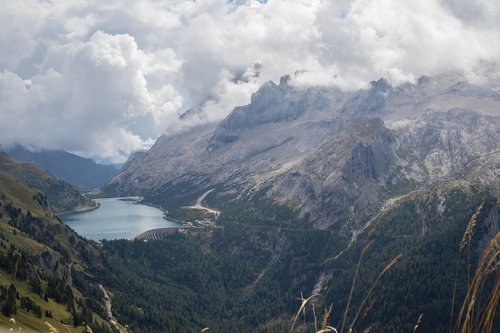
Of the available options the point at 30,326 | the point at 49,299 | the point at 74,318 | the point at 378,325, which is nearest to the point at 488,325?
the point at 30,326

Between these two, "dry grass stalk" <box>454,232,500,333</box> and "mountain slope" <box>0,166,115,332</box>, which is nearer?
"dry grass stalk" <box>454,232,500,333</box>

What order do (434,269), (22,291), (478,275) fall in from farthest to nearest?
(434,269) → (22,291) → (478,275)

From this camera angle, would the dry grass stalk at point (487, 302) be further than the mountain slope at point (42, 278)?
No

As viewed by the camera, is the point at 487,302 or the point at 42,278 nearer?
the point at 487,302

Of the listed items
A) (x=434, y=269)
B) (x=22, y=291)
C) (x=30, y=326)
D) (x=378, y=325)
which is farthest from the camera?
(x=434, y=269)

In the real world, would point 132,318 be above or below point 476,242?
above

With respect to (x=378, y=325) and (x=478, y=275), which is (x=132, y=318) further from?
(x=478, y=275)

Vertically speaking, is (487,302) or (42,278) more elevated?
(487,302)

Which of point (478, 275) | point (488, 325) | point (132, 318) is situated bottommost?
point (132, 318)

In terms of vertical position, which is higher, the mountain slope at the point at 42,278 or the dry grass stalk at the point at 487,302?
the dry grass stalk at the point at 487,302

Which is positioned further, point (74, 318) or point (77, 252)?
point (77, 252)

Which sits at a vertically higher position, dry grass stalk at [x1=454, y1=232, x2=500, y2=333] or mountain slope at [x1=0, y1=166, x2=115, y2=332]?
dry grass stalk at [x1=454, y1=232, x2=500, y2=333]
